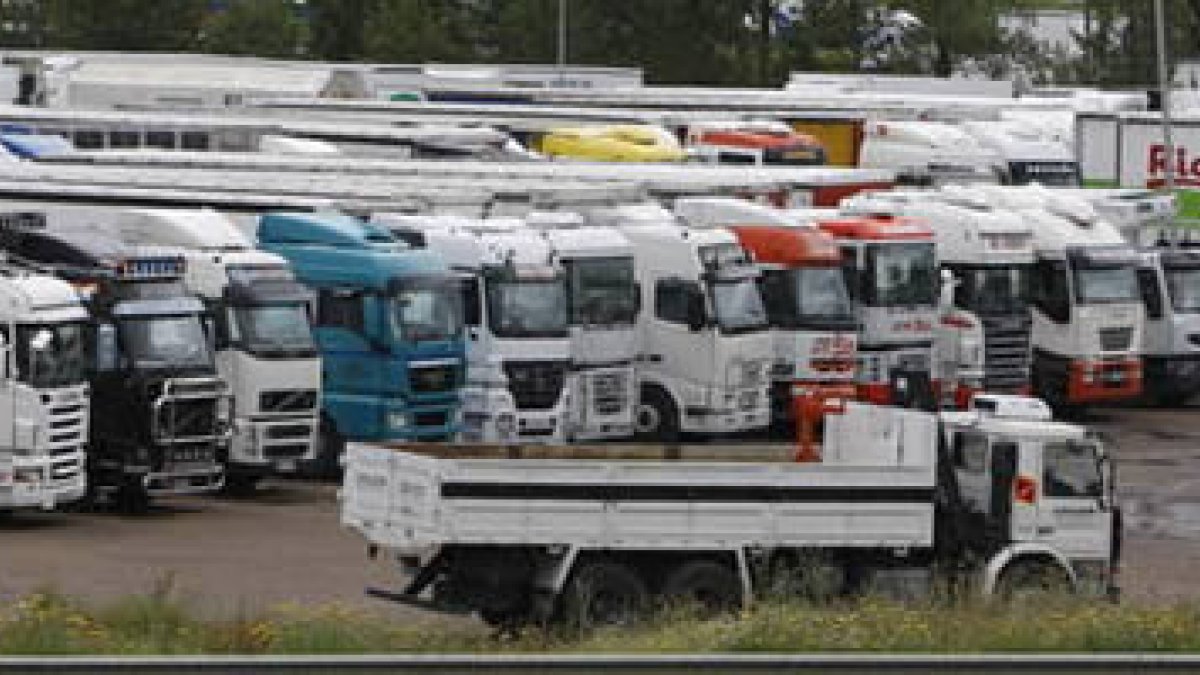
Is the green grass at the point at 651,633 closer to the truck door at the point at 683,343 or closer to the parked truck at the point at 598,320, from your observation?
the parked truck at the point at 598,320

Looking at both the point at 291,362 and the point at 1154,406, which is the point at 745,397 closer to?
the point at 291,362

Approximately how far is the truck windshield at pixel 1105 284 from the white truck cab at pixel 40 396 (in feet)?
59.9

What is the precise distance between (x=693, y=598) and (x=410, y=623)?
2308 mm

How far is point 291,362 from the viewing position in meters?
35.0

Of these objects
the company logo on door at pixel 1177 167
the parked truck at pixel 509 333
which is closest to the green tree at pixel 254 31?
the company logo on door at pixel 1177 167

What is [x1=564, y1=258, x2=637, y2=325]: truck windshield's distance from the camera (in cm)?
3888

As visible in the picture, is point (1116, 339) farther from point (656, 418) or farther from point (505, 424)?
point (505, 424)

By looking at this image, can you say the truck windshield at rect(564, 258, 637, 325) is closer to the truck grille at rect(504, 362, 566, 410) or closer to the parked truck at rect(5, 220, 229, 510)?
the truck grille at rect(504, 362, 566, 410)

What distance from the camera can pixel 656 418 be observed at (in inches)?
1585

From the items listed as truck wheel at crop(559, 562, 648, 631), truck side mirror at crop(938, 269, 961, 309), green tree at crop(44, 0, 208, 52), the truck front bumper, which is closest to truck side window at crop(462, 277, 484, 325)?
the truck front bumper

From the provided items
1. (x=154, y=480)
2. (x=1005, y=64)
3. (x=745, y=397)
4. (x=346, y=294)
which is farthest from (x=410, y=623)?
(x=1005, y=64)

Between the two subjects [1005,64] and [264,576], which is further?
[1005,64]

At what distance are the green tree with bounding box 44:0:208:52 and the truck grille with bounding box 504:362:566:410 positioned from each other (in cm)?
5878

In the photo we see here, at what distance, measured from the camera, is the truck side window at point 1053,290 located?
4572 centimetres
